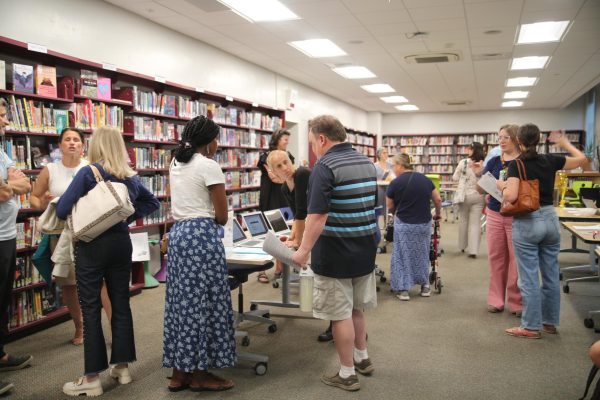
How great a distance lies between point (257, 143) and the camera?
816 centimetres

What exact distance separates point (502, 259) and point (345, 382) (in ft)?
6.87

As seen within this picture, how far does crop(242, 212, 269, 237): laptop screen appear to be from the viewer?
4027 mm

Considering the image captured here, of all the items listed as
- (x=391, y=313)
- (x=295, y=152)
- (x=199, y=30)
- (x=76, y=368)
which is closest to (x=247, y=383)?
(x=76, y=368)

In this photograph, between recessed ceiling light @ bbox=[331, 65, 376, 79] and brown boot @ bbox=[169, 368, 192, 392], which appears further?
recessed ceiling light @ bbox=[331, 65, 376, 79]

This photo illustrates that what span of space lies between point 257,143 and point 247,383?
18.3ft

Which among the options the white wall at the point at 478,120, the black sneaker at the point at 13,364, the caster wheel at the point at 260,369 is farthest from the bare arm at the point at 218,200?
the white wall at the point at 478,120

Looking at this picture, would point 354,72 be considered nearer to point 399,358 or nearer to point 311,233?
point 399,358

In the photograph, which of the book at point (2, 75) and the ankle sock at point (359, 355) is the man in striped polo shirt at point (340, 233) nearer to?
the ankle sock at point (359, 355)

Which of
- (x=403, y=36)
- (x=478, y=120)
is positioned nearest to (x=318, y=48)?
(x=403, y=36)

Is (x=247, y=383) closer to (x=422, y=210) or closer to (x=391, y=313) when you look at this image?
(x=391, y=313)

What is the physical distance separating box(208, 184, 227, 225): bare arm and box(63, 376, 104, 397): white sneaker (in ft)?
4.14

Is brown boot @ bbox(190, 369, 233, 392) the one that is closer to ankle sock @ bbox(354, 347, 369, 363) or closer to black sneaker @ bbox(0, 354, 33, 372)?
ankle sock @ bbox(354, 347, 369, 363)

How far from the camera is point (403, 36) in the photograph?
6.71 metres

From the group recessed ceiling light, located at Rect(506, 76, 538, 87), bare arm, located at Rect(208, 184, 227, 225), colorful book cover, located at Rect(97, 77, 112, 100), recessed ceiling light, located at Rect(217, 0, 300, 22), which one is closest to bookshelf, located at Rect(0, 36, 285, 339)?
colorful book cover, located at Rect(97, 77, 112, 100)
